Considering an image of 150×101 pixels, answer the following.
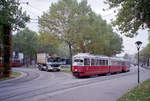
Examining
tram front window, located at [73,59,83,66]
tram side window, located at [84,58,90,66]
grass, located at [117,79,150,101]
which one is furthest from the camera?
tram side window, located at [84,58,90,66]

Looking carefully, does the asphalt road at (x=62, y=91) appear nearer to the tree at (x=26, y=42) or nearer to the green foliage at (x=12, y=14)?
the green foliage at (x=12, y=14)

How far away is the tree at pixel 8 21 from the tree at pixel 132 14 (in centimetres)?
907

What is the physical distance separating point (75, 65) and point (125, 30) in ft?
30.6

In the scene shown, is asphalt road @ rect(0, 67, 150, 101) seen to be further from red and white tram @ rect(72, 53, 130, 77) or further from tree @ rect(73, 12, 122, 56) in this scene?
tree @ rect(73, 12, 122, 56)

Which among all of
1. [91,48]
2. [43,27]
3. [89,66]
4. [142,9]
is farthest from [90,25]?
[142,9]

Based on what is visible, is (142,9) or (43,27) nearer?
(142,9)

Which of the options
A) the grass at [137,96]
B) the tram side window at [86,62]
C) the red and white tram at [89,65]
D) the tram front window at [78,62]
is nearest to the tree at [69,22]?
the red and white tram at [89,65]

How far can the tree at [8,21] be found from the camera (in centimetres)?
1501

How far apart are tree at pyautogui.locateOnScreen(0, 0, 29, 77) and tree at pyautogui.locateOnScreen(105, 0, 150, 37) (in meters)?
9.07

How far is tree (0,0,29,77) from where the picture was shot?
15.0m

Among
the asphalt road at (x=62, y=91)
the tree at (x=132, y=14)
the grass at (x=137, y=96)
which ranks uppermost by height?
the tree at (x=132, y=14)

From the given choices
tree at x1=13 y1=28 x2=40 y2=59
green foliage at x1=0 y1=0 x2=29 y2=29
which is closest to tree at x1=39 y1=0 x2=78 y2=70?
green foliage at x1=0 y1=0 x2=29 y2=29

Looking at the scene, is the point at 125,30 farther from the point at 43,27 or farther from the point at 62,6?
the point at 43,27

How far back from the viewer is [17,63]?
51.1 m
